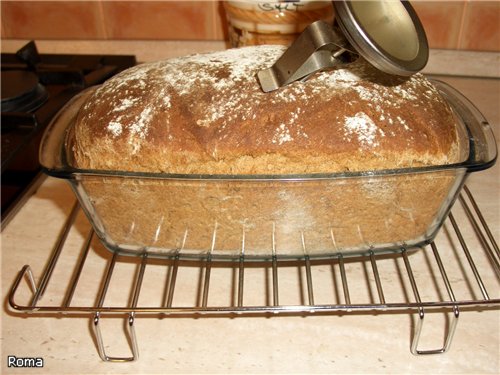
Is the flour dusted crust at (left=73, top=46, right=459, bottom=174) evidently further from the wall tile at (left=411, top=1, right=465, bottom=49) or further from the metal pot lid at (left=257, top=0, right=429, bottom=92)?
the wall tile at (left=411, top=1, right=465, bottom=49)

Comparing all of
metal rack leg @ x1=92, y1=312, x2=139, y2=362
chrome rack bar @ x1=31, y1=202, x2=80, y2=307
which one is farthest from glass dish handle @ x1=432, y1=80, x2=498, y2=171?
chrome rack bar @ x1=31, y1=202, x2=80, y2=307

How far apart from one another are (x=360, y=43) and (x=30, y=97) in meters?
0.84

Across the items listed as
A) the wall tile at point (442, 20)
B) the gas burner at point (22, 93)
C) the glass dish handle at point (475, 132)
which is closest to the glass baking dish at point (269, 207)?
the glass dish handle at point (475, 132)

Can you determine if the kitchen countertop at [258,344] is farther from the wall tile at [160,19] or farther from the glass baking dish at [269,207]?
the wall tile at [160,19]

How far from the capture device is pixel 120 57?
138 centimetres

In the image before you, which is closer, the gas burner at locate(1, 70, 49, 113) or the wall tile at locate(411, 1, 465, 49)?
the gas burner at locate(1, 70, 49, 113)

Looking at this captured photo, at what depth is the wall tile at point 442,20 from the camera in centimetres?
123

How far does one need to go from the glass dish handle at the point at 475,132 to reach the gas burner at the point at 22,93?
887mm

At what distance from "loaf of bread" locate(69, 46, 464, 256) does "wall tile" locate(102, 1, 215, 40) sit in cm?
74

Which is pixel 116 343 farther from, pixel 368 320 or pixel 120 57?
pixel 120 57

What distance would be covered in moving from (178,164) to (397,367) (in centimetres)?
41

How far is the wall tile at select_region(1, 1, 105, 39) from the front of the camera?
55.3 inches

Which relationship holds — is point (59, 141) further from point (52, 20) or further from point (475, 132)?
point (52, 20)

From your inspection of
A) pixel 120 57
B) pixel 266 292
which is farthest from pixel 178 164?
pixel 120 57
